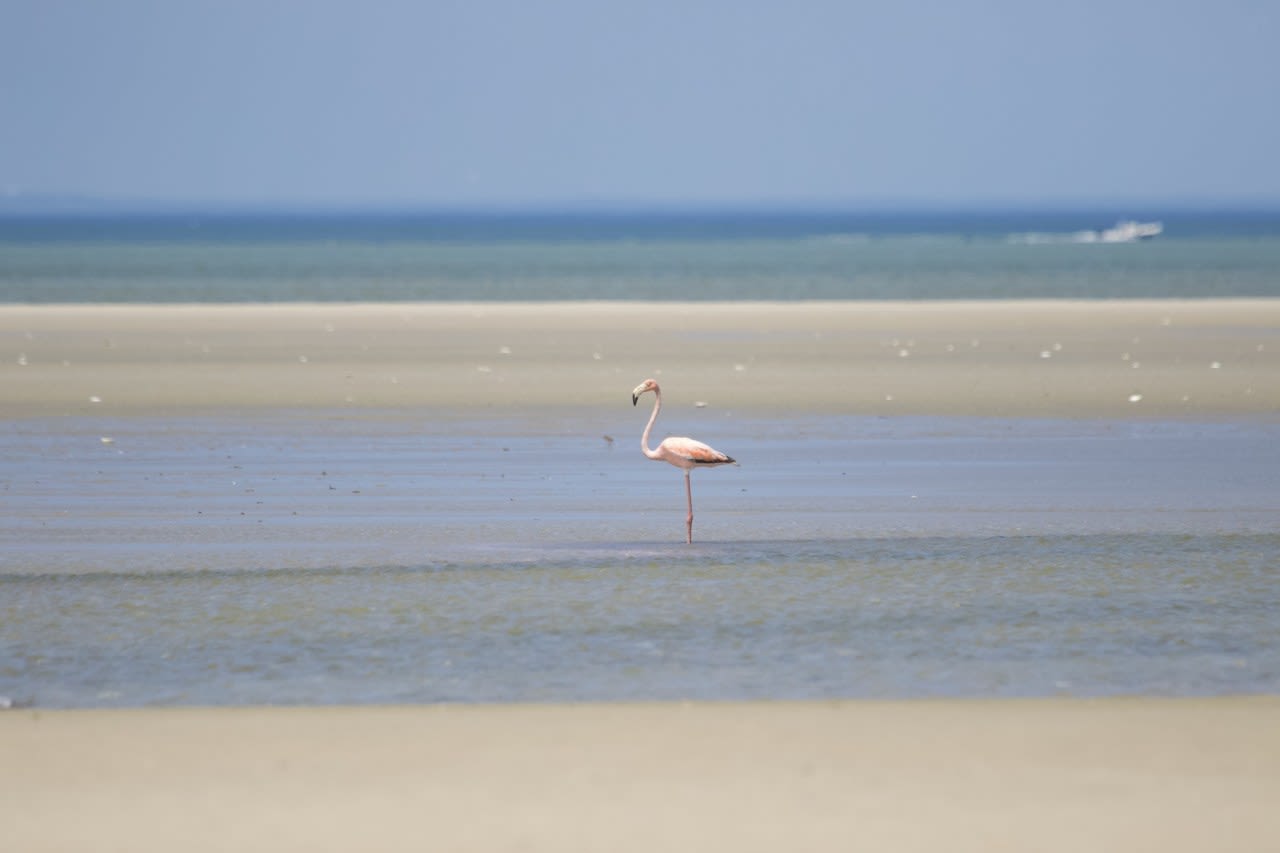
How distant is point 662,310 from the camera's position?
150 feet

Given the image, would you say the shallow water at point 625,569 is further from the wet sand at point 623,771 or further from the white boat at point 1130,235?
the white boat at point 1130,235

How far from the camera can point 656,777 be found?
704 centimetres

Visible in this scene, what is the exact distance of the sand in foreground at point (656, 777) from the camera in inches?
249

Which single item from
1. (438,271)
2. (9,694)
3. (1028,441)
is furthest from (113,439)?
(438,271)

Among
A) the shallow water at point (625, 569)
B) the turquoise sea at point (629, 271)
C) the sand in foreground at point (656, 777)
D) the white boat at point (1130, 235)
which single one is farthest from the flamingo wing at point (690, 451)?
the white boat at point (1130, 235)

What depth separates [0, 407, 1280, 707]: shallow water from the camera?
8.93 meters

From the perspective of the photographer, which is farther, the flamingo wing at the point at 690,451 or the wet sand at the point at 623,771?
the flamingo wing at the point at 690,451

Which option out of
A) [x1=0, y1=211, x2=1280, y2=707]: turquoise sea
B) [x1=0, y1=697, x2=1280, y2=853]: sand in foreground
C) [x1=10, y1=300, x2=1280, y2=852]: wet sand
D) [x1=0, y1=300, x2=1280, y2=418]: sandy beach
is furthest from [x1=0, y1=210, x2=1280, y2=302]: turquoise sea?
[x1=0, y1=697, x2=1280, y2=853]: sand in foreground

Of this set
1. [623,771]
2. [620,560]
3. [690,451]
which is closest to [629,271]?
[690,451]

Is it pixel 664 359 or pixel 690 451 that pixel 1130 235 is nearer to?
pixel 664 359

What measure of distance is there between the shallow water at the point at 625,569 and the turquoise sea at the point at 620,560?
0.10 ft

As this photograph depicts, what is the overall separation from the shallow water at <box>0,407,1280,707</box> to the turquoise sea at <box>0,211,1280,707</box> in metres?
0.03

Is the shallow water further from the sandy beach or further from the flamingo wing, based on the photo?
the sandy beach

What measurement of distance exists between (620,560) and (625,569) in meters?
0.33
